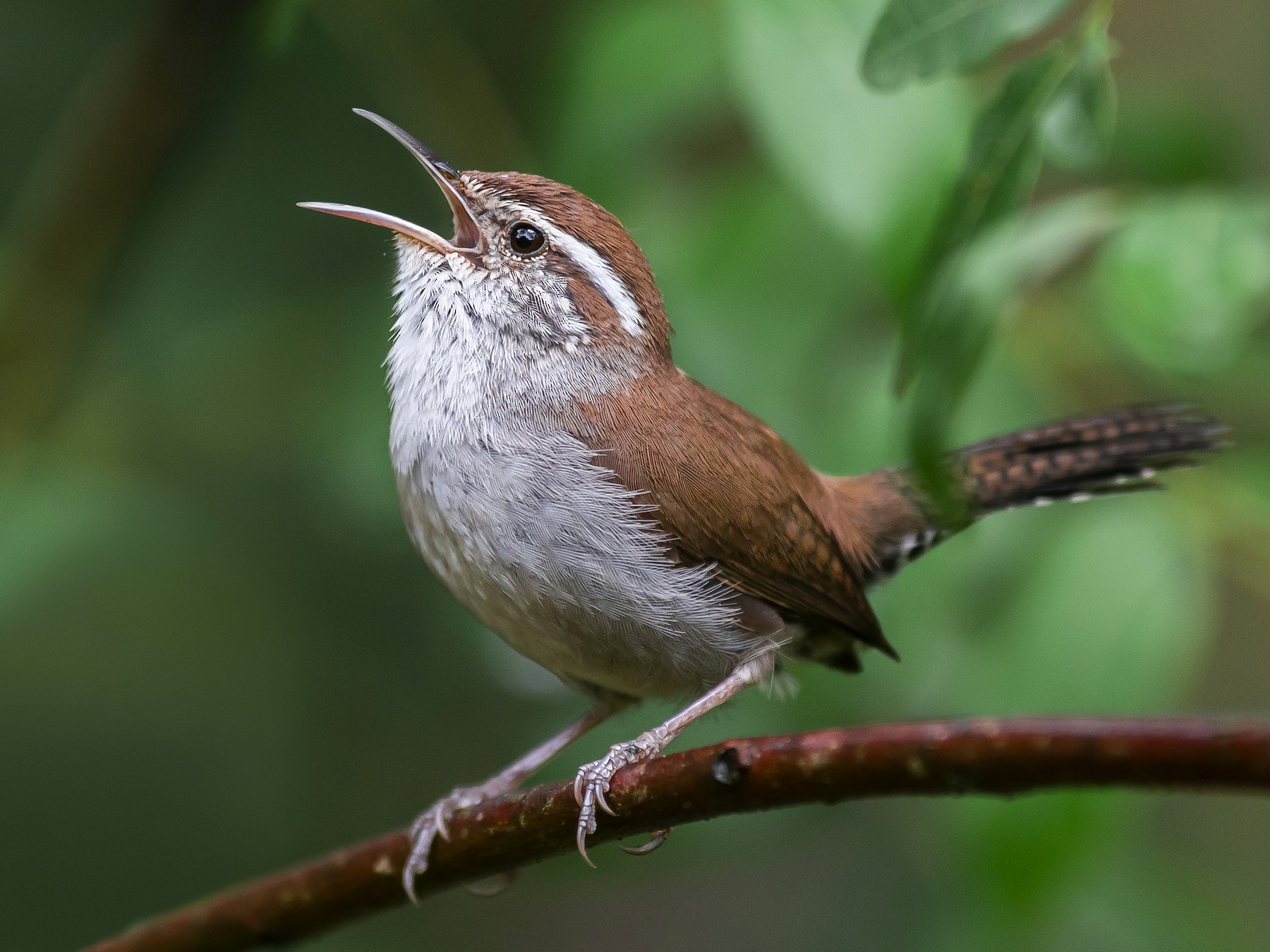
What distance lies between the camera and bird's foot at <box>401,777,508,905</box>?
2.32 meters

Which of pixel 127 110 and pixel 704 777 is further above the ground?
pixel 127 110

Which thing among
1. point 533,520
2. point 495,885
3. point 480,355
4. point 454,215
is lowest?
point 495,885

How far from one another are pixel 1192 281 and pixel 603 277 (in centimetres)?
123

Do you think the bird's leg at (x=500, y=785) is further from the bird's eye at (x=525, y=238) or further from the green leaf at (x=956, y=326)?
the green leaf at (x=956, y=326)

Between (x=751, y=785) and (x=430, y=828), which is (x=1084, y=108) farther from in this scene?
(x=430, y=828)

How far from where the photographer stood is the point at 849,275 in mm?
3045

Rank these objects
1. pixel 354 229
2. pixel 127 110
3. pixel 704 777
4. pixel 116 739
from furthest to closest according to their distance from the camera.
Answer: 1. pixel 116 739
2. pixel 354 229
3. pixel 127 110
4. pixel 704 777

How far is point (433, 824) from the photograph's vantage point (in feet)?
8.90

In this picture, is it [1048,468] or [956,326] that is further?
[1048,468]

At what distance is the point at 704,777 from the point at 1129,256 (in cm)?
134

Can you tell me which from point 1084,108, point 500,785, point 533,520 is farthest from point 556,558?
point 1084,108

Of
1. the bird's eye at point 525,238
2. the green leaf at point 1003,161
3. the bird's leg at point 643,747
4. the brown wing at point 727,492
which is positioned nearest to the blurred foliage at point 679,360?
the green leaf at point 1003,161

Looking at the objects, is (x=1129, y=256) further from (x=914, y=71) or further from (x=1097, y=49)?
(x=914, y=71)

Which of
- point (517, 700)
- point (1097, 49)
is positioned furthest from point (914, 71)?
point (517, 700)
